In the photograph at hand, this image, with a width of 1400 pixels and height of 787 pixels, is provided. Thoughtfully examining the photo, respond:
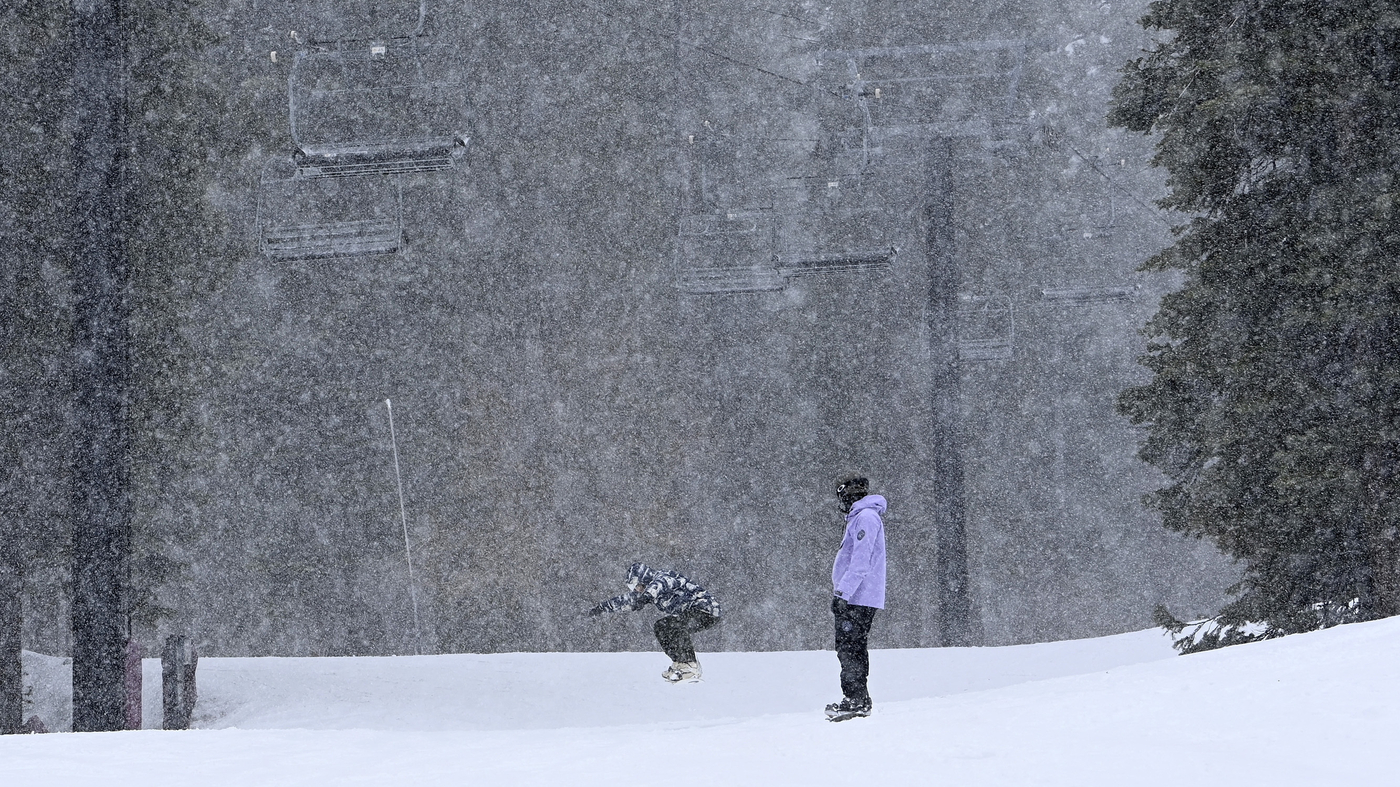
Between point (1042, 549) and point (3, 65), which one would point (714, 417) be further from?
point (3, 65)

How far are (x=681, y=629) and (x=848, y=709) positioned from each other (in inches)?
146

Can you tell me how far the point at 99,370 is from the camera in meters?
11.1

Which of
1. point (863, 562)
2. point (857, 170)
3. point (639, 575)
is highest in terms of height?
point (857, 170)

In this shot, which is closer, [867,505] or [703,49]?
[867,505]

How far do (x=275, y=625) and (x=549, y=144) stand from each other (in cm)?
1104

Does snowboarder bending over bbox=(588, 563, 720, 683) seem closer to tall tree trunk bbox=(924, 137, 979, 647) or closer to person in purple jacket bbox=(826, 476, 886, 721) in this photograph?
person in purple jacket bbox=(826, 476, 886, 721)

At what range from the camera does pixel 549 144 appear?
82.1 ft

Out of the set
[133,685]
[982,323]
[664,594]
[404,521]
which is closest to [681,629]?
[664,594]

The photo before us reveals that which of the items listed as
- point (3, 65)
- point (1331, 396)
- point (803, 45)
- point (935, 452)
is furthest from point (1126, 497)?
point (3, 65)

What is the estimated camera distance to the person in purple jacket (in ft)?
24.8

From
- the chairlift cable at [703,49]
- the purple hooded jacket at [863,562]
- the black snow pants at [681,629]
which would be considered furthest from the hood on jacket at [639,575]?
the chairlift cable at [703,49]

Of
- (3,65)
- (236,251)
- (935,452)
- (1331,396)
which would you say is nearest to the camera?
(1331,396)

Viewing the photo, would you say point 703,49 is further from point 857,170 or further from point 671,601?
point 671,601

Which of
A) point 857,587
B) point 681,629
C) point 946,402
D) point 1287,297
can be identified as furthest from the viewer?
point 946,402
